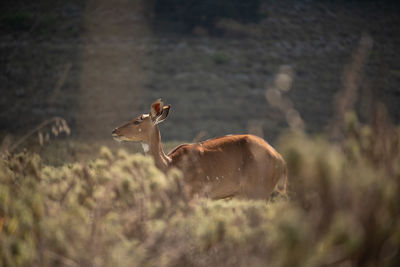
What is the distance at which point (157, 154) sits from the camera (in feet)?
21.5

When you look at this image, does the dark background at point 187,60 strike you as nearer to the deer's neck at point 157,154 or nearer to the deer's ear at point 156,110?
the deer's ear at point 156,110

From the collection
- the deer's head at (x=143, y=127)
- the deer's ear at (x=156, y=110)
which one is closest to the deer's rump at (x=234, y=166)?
the deer's head at (x=143, y=127)

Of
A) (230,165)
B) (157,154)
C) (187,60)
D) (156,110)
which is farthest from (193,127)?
(230,165)

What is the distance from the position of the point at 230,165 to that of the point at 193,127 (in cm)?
1536

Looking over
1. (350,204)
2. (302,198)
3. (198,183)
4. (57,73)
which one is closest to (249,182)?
(198,183)

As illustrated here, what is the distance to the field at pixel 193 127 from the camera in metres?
2.31

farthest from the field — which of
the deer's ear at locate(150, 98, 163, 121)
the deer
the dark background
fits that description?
the deer's ear at locate(150, 98, 163, 121)

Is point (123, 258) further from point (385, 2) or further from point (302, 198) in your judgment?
point (385, 2)

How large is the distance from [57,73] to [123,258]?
86.9ft

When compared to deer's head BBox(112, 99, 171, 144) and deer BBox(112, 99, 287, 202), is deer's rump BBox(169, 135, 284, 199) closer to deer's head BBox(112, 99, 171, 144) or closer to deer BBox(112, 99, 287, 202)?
deer BBox(112, 99, 287, 202)

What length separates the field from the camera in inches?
90.8

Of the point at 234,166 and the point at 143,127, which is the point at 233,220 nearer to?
the point at 234,166

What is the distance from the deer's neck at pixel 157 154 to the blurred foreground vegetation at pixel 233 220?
2.87 m

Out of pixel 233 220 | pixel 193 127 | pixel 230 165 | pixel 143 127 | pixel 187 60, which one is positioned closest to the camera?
pixel 233 220
